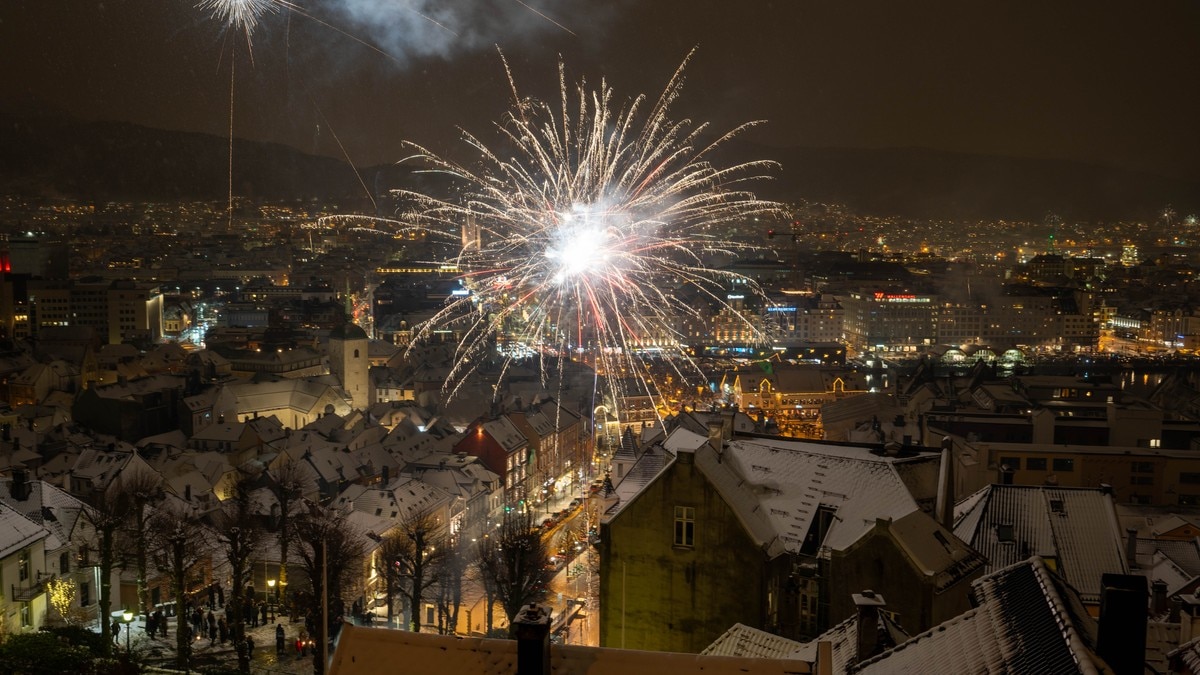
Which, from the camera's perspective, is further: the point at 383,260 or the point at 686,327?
the point at 383,260

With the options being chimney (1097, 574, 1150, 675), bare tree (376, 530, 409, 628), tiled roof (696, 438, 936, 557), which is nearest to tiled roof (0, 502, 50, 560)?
bare tree (376, 530, 409, 628)

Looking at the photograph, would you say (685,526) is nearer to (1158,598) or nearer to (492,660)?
(492,660)

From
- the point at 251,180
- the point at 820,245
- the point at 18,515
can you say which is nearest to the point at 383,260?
the point at 251,180

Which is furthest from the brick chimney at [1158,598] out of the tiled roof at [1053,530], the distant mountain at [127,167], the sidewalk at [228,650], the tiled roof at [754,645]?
the distant mountain at [127,167]

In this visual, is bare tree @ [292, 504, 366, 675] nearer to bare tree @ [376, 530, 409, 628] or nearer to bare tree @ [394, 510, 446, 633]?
bare tree @ [376, 530, 409, 628]

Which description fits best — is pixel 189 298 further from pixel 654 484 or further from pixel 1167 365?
pixel 654 484

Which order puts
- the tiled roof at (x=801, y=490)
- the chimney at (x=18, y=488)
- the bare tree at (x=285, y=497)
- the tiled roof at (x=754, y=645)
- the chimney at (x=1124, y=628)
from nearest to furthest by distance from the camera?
the chimney at (x=1124, y=628)
the tiled roof at (x=754, y=645)
the tiled roof at (x=801, y=490)
the bare tree at (x=285, y=497)
the chimney at (x=18, y=488)

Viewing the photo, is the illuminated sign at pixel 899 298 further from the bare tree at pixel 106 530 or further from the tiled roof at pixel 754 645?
the tiled roof at pixel 754 645
